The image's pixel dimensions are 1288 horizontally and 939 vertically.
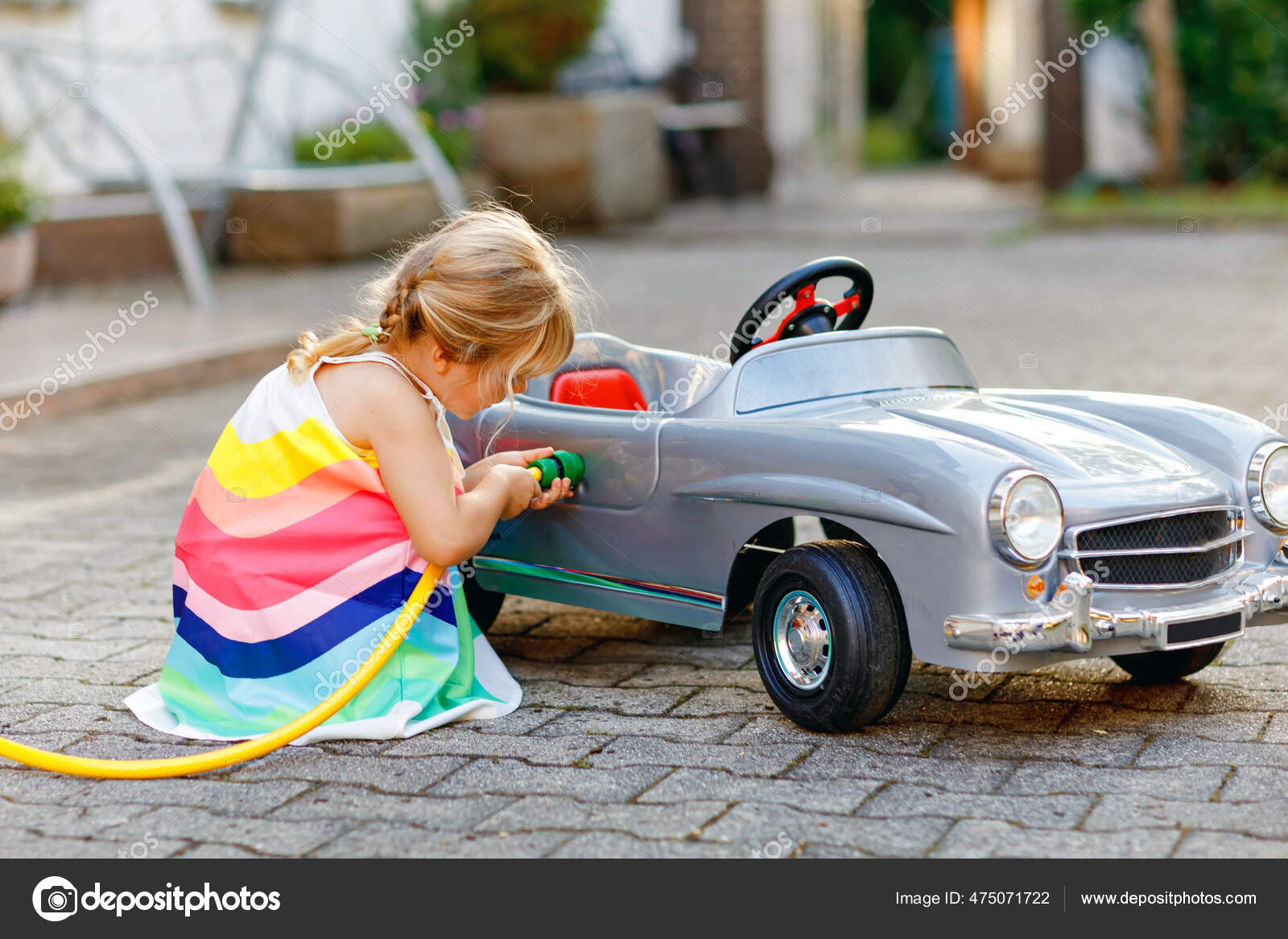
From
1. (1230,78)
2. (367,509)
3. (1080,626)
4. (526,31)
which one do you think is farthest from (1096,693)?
(1230,78)

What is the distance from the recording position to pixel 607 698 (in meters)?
3.53

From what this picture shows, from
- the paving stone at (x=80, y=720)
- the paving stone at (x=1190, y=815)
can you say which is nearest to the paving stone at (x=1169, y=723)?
the paving stone at (x=1190, y=815)

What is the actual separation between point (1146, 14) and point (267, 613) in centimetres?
1324

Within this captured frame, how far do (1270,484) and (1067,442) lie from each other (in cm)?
48

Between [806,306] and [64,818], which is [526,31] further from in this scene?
[64,818]

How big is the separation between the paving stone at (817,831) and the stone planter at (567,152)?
11195 mm

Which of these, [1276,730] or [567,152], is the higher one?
[567,152]

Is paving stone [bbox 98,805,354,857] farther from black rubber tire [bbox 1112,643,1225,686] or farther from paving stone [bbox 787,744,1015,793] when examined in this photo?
black rubber tire [bbox 1112,643,1225,686]

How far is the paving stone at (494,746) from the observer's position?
3.13m

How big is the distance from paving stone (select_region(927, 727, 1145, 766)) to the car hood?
0.54 m

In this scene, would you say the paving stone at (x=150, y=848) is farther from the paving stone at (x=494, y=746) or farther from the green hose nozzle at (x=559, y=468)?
the green hose nozzle at (x=559, y=468)
